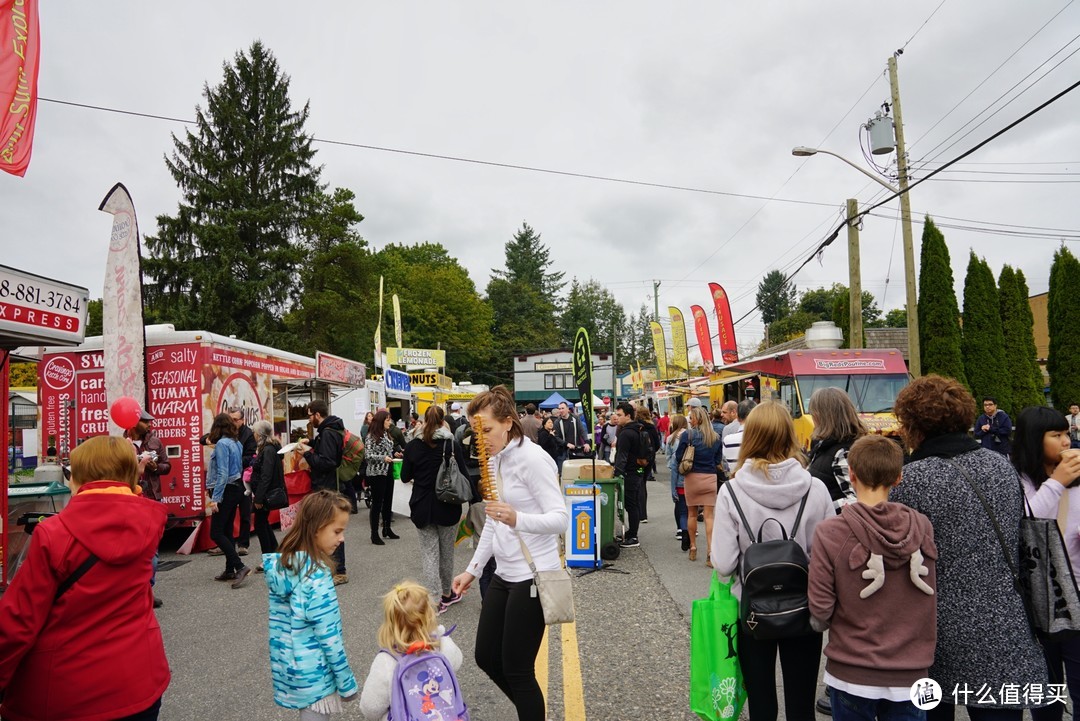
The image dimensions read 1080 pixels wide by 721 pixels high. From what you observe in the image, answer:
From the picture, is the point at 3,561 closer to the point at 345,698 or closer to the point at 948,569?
the point at 345,698

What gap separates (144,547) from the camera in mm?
2508

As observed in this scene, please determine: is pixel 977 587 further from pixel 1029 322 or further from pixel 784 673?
pixel 1029 322

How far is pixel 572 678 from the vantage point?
4547 millimetres

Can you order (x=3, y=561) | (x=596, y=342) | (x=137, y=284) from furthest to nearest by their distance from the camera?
(x=596, y=342)
(x=137, y=284)
(x=3, y=561)

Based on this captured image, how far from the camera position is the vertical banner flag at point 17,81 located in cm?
604

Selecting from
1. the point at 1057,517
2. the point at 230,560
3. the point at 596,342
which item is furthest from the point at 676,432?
the point at 596,342

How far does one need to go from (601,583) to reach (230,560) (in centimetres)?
413

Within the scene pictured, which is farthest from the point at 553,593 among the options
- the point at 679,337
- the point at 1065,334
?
the point at 679,337

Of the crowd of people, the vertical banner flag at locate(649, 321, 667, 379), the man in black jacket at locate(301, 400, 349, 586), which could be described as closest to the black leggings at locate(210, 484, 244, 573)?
the man in black jacket at locate(301, 400, 349, 586)

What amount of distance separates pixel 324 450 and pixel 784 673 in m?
6.09

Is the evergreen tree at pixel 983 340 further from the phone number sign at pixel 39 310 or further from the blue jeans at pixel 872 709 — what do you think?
the phone number sign at pixel 39 310

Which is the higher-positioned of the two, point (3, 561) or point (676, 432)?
point (676, 432)

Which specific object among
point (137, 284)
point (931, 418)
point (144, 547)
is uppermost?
point (137, 284)

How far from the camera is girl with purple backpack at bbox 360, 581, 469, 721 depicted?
2494 mm
